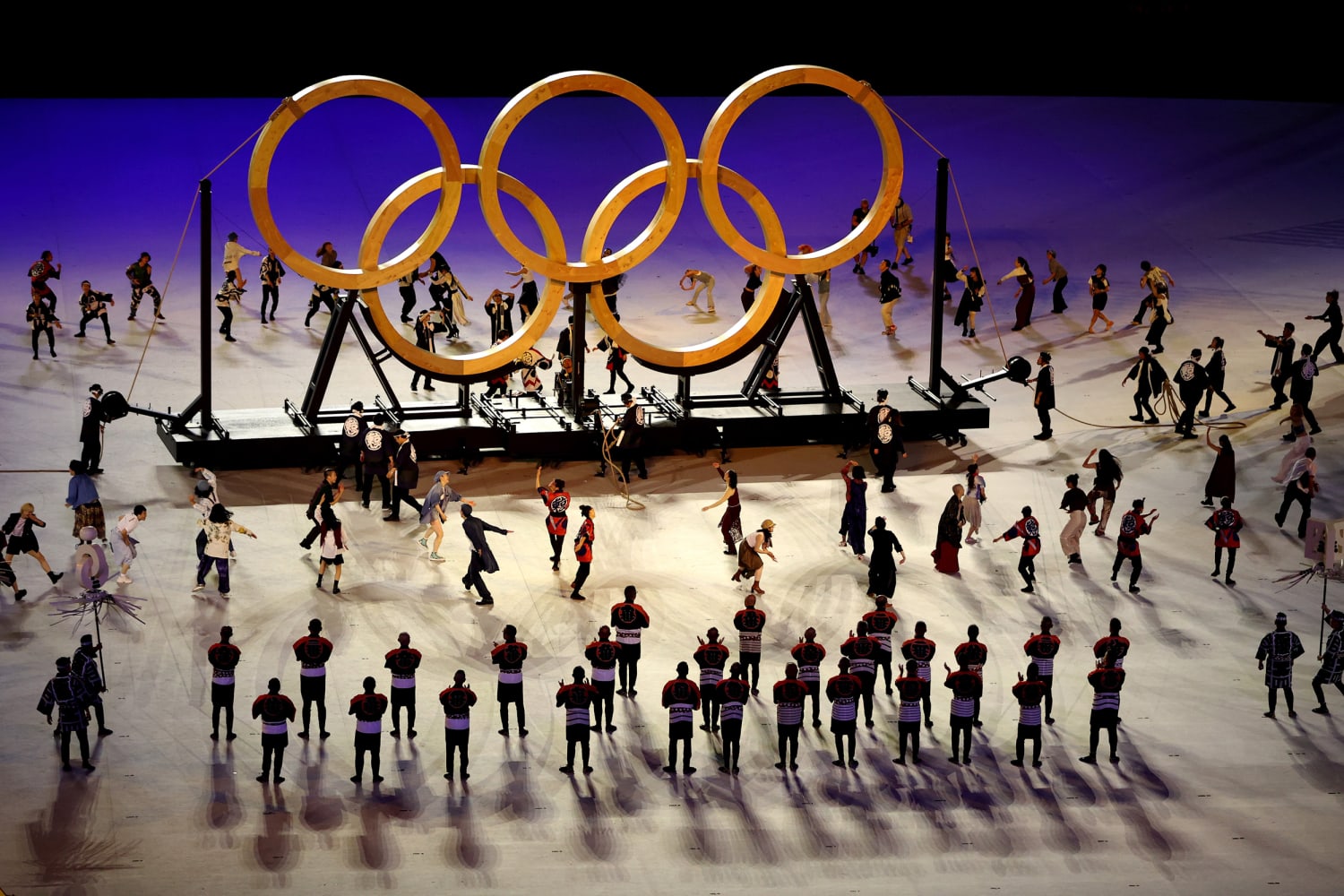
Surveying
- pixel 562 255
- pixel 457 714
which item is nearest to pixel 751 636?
pixel 457 714

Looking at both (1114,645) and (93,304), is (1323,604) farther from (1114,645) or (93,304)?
(93,304)

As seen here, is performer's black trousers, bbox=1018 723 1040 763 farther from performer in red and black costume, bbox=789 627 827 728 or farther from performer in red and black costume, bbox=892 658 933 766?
performer in red and black costume, bbox=789 627 827 728

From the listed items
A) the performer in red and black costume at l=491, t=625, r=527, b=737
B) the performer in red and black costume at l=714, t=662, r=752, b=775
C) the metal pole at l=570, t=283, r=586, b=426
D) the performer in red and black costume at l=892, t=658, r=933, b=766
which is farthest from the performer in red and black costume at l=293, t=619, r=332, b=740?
the metal pole at l=570, t=283, r=586, b=426

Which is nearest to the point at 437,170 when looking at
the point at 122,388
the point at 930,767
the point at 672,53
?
the point at 122,388

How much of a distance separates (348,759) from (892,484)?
1072cm

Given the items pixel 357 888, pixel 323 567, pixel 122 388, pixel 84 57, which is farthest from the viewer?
pixel 84 57

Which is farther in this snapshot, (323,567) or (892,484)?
(892,484)

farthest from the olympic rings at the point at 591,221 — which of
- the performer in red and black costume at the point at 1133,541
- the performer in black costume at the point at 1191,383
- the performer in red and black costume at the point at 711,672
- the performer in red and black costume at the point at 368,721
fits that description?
the performer in red and black costume at the point at 368,721

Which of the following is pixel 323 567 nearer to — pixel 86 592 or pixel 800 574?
pixel 86 592

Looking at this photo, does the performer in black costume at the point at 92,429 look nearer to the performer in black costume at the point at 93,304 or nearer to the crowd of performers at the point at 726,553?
the crowd of performers at the point at 726,553

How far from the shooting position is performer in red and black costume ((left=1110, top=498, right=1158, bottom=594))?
79.2 feet

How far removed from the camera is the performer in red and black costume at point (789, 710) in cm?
1998

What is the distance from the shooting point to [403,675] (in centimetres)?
→ 2005

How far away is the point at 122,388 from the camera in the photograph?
104 ft
